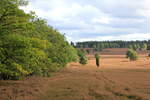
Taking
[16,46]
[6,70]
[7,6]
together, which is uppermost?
[7,6]

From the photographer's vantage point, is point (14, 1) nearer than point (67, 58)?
Yes

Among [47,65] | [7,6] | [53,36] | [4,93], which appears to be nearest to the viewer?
[7,6]

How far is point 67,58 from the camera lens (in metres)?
35.8

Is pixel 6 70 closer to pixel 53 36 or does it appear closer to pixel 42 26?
pixel 42 26

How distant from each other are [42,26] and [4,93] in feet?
47.1

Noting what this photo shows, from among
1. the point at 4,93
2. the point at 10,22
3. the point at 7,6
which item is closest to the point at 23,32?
the point at 10,22

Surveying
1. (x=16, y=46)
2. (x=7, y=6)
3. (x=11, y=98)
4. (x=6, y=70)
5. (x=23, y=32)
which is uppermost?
(x=7, y=6)

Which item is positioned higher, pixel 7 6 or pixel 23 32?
pixel 7 6

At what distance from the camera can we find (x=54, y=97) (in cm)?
1623

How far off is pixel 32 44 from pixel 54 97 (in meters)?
4.67

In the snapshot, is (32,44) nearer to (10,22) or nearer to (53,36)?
(10,22)

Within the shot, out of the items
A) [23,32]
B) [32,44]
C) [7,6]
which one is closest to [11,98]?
[32,44]

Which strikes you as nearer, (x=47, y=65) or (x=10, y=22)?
(x=10, y=22)

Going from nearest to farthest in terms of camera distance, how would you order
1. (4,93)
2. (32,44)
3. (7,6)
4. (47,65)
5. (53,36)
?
(7,6)
(32,44)
(4,93)
(47,65)
(53,36)
